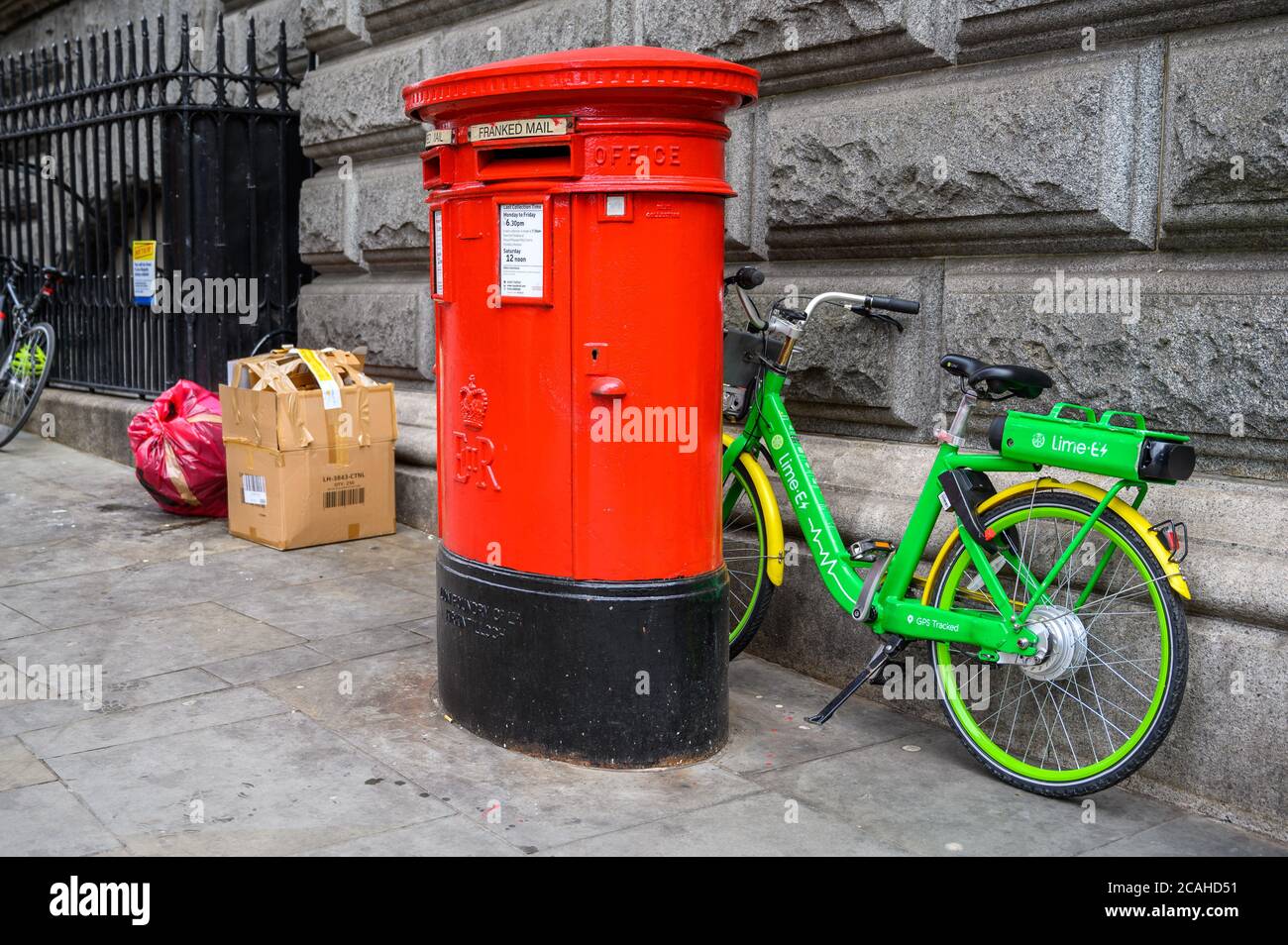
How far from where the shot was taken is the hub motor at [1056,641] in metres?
3.49

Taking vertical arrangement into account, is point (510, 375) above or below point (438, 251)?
below

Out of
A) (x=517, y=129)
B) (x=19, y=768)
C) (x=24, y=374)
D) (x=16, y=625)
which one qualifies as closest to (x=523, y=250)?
(x=517, y=129)

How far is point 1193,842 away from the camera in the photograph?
3279 millimetres

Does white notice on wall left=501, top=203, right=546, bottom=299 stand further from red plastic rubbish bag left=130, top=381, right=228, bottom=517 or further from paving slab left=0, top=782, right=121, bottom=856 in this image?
red plastic rubbish bag left=130, top=381, right=228, bottom=517

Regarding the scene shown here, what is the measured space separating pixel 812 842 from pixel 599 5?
12.1 ft

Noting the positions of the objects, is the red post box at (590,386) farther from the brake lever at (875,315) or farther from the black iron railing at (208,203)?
the black iron railing at (208,203)

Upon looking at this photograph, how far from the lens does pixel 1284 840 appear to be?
330 centimetres

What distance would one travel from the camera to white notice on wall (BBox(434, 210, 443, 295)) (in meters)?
3.93

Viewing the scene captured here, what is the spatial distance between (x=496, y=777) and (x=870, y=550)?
1.26 metres

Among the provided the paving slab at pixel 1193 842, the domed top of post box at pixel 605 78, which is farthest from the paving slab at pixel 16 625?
the paving slab at pixel 1193 842

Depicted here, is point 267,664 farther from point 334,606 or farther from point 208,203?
point 208,203

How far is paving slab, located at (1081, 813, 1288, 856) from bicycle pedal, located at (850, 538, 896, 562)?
106 centimetres

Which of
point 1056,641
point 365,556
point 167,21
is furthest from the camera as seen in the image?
point 167,21

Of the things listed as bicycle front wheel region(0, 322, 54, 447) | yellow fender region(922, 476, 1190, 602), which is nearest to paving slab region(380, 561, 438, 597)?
yellow fender region(922, 476, 1190, 602)
